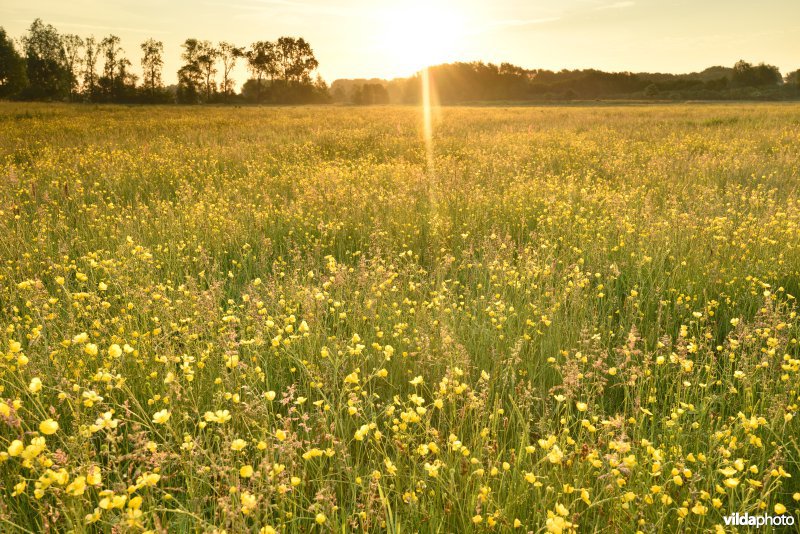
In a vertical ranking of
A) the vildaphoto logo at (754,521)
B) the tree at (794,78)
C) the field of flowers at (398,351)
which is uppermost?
the tree at (794,78)

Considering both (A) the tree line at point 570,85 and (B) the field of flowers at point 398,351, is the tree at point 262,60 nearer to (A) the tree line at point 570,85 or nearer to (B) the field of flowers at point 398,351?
(A) the tree line at point 570,85

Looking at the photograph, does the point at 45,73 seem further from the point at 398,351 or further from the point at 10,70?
the point at 398,351

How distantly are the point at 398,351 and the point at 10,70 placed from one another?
248 feet

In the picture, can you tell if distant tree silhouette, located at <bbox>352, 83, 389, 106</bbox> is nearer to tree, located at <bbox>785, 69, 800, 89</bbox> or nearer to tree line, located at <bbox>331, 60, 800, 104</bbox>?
tree line, located at <bbox>331, 60, 800, 104</bbox>

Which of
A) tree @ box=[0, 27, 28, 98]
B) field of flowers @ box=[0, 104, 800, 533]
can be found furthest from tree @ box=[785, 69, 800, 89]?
tree @ box=[0, 27, 28, 98]

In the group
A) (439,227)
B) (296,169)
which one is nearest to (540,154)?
(296,169)

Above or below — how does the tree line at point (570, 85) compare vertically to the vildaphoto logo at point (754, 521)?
above

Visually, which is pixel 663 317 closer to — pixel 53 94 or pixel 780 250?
pixel 780 250

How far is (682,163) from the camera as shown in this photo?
9836 mm

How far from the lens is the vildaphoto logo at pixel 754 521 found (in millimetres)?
1931

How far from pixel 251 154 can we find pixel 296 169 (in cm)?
230

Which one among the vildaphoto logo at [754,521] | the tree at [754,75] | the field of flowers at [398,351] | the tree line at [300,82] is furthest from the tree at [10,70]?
the tree at [754,75]

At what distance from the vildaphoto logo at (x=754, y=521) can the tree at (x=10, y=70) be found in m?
77.0

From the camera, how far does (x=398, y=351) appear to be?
3.29 m
